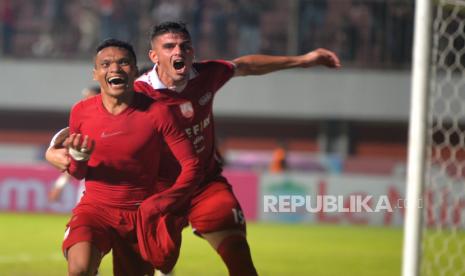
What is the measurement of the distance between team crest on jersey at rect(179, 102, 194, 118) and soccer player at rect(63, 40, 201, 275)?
20cm

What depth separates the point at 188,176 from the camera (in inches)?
273

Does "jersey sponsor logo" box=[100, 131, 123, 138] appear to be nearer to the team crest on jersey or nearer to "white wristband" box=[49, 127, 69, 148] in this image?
"white wristband" box=[49, 127, 69, 148]

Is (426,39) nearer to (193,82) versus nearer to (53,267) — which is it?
(193,82)

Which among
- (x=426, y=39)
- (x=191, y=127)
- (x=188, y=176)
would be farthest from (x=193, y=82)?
(x=426, y=39)

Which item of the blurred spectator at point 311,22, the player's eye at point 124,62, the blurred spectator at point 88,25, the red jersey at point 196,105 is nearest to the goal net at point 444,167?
the red jersey at point 196,105

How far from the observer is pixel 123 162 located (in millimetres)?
7074

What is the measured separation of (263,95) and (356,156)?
146 inches

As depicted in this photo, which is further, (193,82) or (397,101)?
(397,101)

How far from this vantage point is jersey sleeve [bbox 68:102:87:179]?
6.85 metres

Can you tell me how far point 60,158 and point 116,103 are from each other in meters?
0.56

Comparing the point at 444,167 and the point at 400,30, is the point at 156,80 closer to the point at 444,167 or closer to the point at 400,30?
the point at 444,167

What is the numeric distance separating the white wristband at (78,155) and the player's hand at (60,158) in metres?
0.10

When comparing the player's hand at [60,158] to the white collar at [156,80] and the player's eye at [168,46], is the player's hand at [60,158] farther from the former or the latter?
the player's eye at [168,46]

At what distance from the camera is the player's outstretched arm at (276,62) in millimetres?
7902
